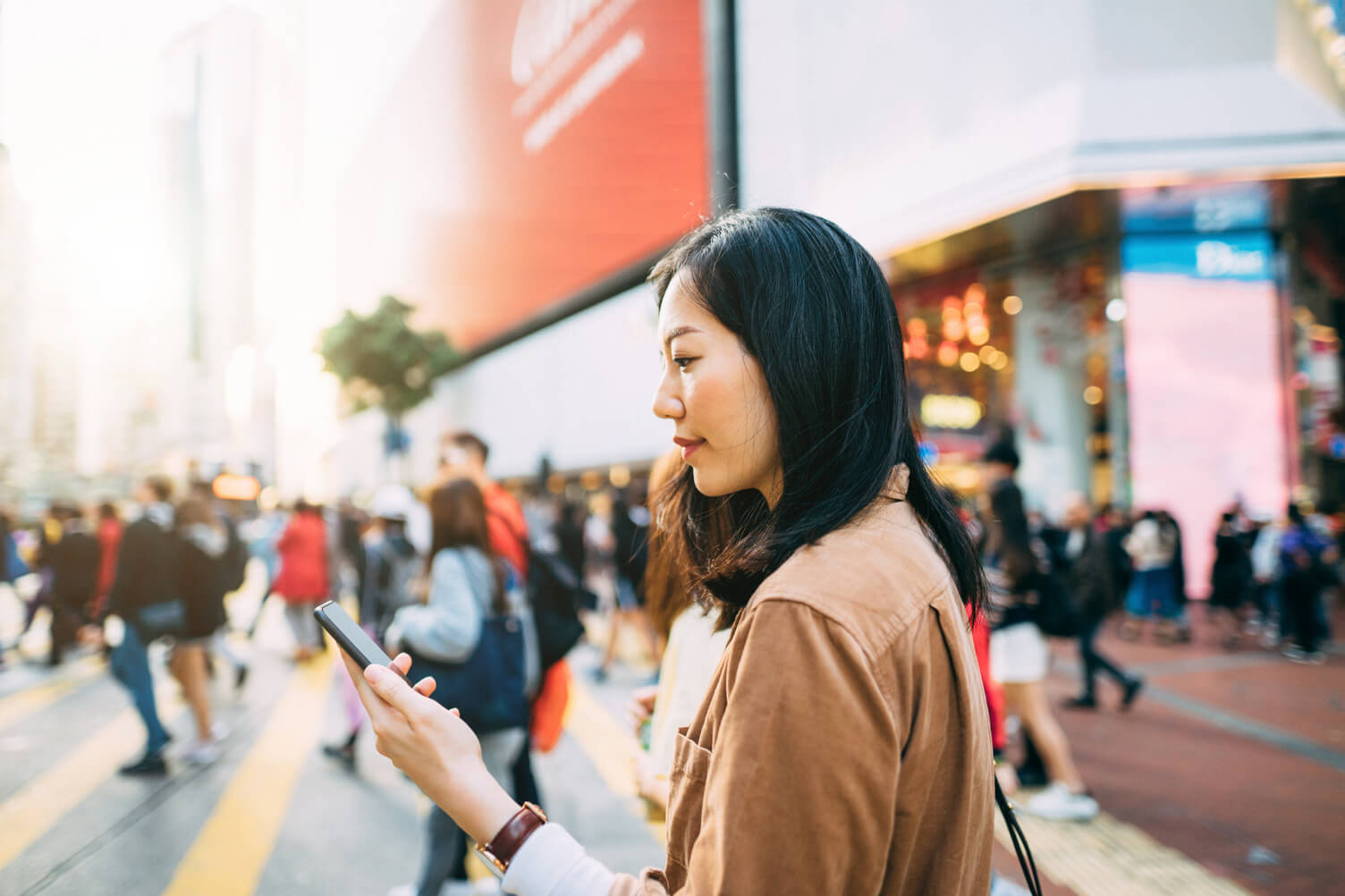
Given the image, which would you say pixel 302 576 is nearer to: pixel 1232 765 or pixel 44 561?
pixel 44 561

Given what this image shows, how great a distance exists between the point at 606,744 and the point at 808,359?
559cm

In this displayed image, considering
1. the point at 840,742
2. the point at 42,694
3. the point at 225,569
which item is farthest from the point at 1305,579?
the point at 42,694

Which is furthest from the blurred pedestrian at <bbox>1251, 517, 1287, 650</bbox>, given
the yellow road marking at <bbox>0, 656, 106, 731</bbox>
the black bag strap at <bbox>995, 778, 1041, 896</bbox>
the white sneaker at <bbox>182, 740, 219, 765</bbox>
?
the yellow road marking at <bbox>0, 656, 106, 731</bbox>

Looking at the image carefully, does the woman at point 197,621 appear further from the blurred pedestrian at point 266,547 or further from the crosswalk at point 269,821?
the blurred pedestrian at point 266,547

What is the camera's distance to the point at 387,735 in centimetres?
110

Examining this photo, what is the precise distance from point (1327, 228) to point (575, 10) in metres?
14.3

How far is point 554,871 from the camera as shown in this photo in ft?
3.29

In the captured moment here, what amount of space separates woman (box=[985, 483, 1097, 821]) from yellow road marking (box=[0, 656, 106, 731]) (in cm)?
765

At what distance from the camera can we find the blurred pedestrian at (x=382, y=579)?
5669 millimetres

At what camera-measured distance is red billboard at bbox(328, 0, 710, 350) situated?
575 inches

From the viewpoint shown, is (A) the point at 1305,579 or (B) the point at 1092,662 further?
(A) the point at 1305,579

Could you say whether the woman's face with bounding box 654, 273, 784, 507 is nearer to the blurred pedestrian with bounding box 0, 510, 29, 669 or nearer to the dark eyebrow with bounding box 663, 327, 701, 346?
the dark eyebrow with bounding box 663, 327, 701, 346

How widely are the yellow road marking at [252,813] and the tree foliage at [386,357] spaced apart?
22.5 meters

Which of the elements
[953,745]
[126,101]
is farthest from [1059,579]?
[126,101]
